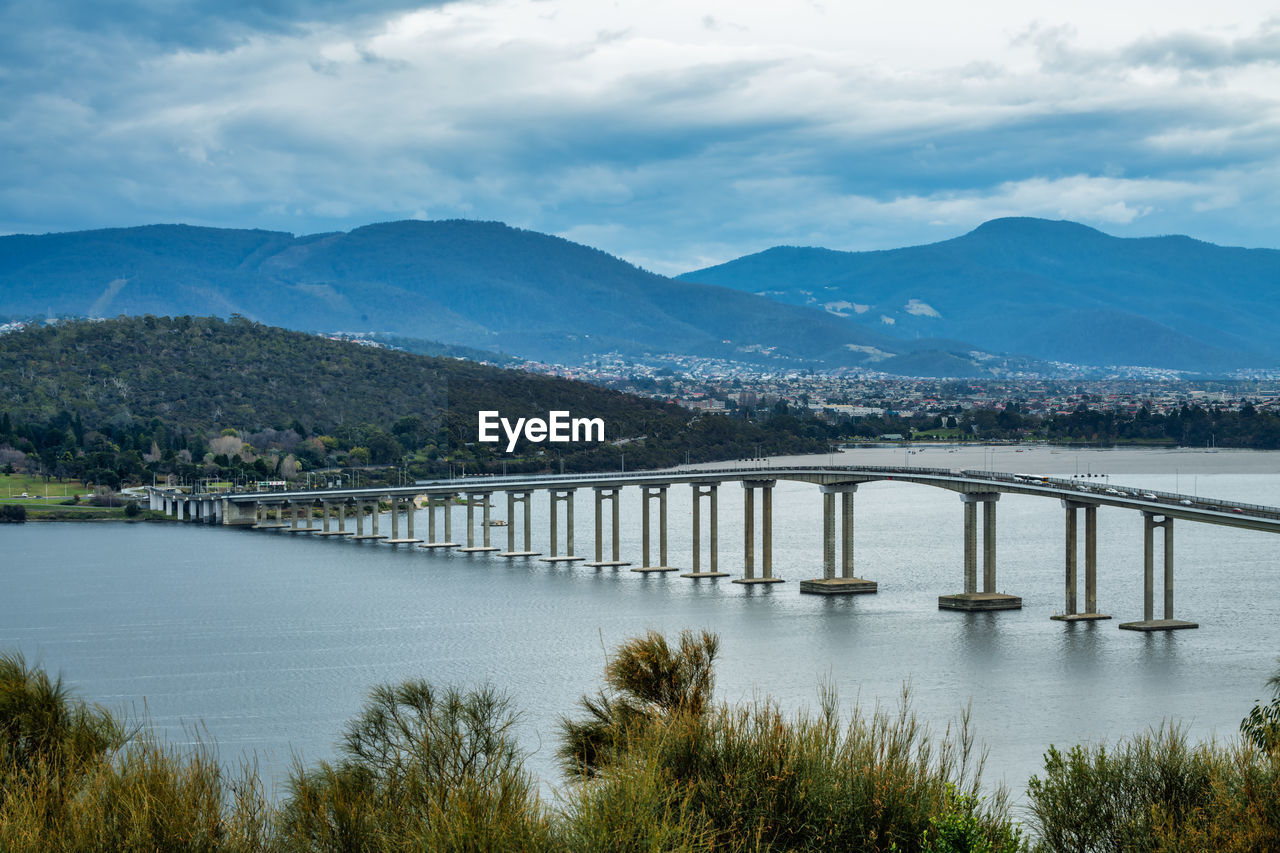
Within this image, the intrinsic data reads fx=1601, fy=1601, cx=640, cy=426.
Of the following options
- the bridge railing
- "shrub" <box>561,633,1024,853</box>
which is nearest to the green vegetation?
"shrub" <box>561,633,1024,853</box>

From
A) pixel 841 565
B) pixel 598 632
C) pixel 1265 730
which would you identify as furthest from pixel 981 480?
pixel 1265 730

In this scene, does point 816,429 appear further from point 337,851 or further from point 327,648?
point 337,851

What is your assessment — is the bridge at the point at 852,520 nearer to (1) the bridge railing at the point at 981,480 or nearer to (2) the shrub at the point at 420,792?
(1) the bridge railing at the point at 981,480

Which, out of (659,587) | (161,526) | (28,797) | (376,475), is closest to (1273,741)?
(28,797)

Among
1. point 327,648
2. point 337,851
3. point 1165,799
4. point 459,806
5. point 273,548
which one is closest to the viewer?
point 459,806

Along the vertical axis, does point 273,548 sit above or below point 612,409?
below
